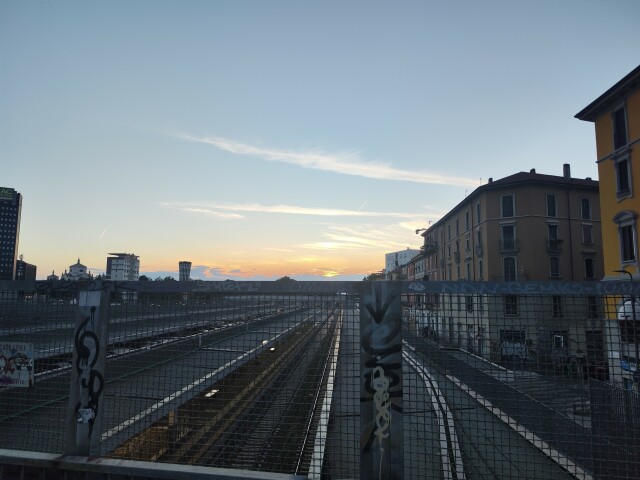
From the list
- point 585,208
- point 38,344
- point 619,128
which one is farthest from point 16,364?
point 585,208

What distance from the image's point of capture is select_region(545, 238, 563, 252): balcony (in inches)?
1474

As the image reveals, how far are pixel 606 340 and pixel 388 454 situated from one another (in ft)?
7.30

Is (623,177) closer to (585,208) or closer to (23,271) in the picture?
(585,208)

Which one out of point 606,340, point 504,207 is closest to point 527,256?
point 504,207

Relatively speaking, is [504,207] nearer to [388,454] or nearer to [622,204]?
[622,204]

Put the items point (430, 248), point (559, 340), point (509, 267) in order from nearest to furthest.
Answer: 1. point (559, 340)
2. point (509, 267)
3. point (430, 248)

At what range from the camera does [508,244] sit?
38.0 meters

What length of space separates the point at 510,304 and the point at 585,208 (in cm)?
4329

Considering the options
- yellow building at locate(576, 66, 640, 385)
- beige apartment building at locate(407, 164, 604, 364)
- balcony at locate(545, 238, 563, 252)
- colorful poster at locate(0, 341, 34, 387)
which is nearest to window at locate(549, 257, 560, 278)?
beige apartment building at locate(407, 164, 604, 364)

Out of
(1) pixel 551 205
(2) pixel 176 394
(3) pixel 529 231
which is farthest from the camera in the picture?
(1) pixel 551 205

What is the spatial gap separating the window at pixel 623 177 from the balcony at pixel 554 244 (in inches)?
613

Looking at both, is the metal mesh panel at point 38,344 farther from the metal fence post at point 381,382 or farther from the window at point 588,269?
the window at point 588,269

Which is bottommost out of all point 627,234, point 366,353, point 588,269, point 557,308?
point 366,353

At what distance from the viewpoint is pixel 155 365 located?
14.7ft
